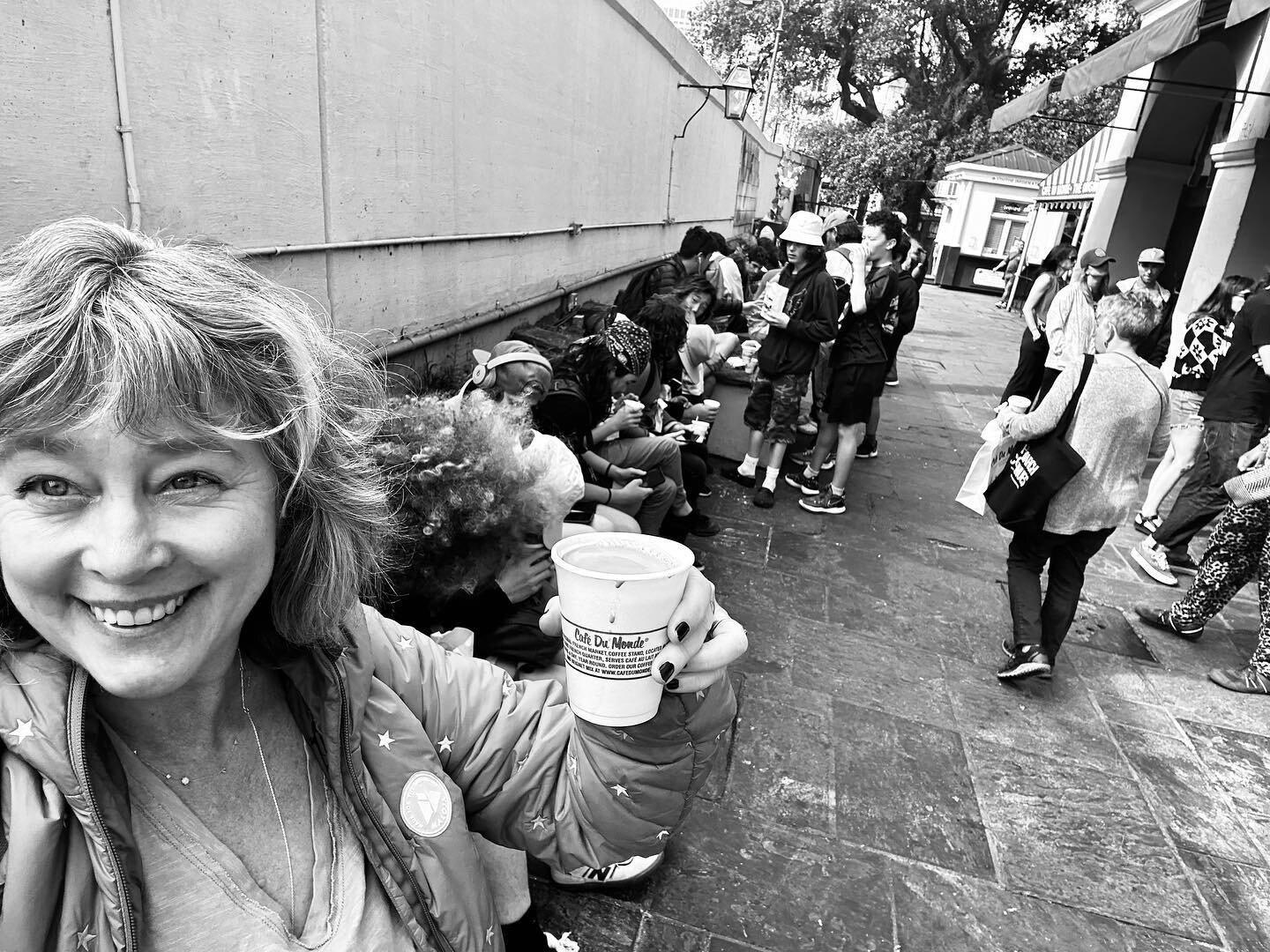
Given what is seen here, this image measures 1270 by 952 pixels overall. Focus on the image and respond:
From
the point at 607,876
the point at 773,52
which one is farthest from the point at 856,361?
the point at 773,52

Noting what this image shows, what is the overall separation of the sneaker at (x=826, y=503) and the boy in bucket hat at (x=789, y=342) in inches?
10.9

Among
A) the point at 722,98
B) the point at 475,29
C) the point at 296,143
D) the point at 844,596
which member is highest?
the point at 722,98

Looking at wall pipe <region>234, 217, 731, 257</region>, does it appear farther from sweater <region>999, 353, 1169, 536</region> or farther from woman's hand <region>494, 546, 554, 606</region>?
sweater <region>999, 353, 1169, 536</region>

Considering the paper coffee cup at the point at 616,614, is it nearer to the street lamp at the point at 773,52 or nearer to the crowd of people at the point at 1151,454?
the crowd of people at the point at 1151,454

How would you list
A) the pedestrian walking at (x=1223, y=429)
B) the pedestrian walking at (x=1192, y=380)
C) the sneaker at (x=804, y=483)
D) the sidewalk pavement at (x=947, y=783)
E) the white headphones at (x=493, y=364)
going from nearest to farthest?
the sidewalk pavement at (x=947, y=783)
the white headphones at (x=493, y=364)
the pedestrian walking at (x=1223, y=429)
the pedestrian walking at (x=1192, y=380)
the sneaker at (x=804, y=483)

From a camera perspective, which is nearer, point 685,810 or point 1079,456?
point 685,810

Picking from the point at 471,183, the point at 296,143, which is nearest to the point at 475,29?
the point at 471,183

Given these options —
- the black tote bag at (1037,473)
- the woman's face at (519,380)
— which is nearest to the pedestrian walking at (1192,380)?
the black tote bag at (1037,473)

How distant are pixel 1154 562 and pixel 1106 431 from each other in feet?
8.44

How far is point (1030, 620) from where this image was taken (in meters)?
3.80

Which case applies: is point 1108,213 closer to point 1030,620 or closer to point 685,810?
point 1030,620

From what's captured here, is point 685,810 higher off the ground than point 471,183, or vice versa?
point 471,183

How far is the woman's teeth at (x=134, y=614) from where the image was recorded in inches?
36.4

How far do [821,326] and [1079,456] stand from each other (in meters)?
2.26
